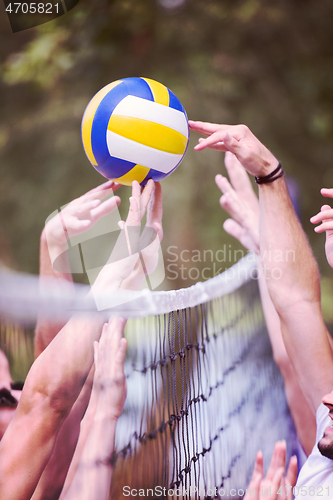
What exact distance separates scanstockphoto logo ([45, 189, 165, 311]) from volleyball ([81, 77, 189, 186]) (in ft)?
0.60

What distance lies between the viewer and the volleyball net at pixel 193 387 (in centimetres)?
118

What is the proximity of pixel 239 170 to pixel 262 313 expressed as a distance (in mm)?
603

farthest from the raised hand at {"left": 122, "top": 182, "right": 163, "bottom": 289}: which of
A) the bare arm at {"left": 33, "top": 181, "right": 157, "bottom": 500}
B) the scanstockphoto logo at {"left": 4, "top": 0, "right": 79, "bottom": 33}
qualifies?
the scanstockphoto logo at {"left": 4, "top": 0, "right": 79, "bottom": 33}

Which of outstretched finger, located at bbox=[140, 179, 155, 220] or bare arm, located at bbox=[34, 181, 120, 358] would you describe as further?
bare arm, located at bbox=[34, 181, 120, 358]

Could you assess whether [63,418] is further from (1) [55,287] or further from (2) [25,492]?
(1) [55,287]

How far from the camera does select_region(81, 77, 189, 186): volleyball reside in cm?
103

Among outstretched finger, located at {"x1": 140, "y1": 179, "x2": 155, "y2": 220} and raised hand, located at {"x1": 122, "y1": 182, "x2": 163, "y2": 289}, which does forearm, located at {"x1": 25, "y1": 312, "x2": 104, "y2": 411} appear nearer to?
raised hand, located at {"x1": 122, "y1": 182, "x2": 163, "y2": 289}

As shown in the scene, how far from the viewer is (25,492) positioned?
107 centimetres

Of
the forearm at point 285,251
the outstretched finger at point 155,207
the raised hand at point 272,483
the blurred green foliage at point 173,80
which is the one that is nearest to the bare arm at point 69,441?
the outstretched finger at point 155,207

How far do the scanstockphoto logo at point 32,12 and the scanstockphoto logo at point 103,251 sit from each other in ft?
2.64

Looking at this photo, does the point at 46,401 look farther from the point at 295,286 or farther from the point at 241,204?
the point at 241,204

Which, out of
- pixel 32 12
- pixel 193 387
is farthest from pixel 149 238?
pixel 32 12

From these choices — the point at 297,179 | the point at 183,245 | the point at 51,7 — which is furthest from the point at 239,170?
the point at 51,7

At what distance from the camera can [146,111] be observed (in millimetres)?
1032
